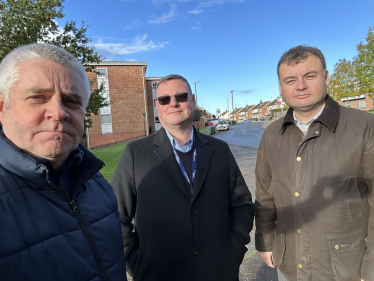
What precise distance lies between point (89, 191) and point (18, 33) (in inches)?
346

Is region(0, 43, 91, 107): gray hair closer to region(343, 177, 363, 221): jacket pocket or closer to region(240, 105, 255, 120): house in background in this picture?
region(343, 177, 363, 221): jacket pocket

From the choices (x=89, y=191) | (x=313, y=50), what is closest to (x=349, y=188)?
(x=313, y=50)

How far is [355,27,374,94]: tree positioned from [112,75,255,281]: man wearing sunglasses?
2530cm

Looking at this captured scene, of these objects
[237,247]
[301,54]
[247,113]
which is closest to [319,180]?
[237,247]

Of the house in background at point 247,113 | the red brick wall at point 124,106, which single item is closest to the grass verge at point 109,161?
the red brick wall at point 124,106

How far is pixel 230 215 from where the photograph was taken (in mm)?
2182

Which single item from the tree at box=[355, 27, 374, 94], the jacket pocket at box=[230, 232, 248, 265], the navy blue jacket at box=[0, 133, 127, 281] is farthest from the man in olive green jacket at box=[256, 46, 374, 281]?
the tree at box=[355, 27, 374, 94]

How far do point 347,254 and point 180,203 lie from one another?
1302mm

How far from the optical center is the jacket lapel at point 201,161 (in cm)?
193

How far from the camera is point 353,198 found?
1.68 meters

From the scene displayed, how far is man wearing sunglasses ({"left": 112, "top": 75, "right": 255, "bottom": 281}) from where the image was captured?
6.04ft

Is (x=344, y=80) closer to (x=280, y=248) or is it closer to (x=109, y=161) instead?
(x=109, y=161)

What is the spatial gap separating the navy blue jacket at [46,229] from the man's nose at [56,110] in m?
0.21

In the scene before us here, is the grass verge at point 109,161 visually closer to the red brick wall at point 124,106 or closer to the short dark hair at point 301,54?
the short dark hair at point 301,54
